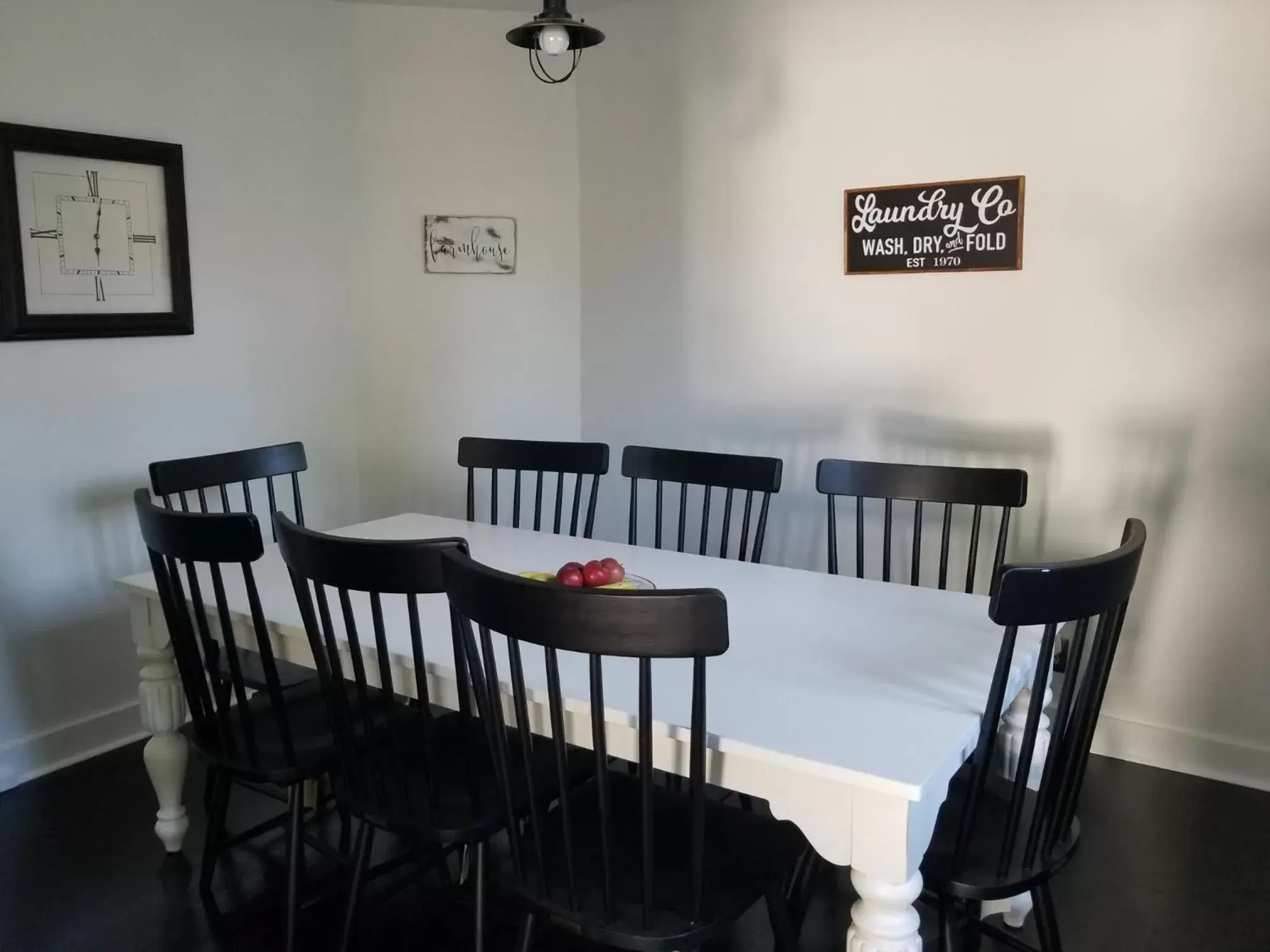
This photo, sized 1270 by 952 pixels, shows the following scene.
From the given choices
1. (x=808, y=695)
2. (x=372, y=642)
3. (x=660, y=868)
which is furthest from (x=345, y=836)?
(x=808, y=695)

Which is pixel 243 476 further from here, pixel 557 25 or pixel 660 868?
pixel 660 868

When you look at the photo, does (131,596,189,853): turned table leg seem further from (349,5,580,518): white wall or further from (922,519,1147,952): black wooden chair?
(922,519,1147,952): black wooden chair

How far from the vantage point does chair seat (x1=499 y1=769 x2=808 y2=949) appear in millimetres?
1424

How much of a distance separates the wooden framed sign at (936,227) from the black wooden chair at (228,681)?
2.11m

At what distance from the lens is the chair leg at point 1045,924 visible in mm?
1707

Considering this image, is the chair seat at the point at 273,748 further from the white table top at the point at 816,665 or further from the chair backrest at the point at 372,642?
the white table top at the point at 816,665

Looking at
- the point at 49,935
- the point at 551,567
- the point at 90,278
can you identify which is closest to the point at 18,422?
the point at 90,278

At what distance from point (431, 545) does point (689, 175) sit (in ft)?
7.62

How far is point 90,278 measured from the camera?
9.12 ft

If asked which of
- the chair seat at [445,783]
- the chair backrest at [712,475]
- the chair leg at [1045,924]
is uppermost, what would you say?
the chair backrest at [712,475]

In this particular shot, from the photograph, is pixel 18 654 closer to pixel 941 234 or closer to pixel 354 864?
pixel 354 864

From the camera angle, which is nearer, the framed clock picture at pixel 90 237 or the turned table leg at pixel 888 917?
the turned table leg at pixel 888 917

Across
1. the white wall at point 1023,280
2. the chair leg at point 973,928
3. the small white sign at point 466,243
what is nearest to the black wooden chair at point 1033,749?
the chair leg at point 973,928

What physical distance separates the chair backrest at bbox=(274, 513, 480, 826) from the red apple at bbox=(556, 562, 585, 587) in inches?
9.3
